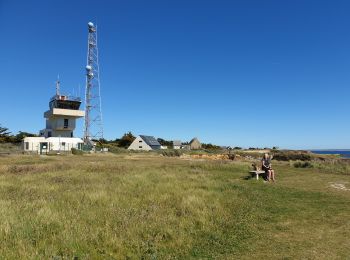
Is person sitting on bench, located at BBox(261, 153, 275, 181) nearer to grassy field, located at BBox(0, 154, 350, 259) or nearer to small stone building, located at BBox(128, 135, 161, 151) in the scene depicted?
grassy field, located at BBox(0, 154, 350, 259)

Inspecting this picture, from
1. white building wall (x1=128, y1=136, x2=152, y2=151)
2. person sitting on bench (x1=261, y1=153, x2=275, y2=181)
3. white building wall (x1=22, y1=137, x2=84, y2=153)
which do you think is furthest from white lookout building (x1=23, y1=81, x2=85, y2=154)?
person sitting on bench (x1=261, y1=153, x2=275, y2=181)

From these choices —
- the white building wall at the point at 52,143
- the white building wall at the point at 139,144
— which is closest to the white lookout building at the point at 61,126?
the white building wall at the point at 52,143

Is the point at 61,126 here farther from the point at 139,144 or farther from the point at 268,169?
the point at 268,169

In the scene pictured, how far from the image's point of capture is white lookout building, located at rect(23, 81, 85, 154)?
69.1 m

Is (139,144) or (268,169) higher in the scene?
(139,144)

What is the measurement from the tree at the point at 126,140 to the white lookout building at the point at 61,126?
3082cm

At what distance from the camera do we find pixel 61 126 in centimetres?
7094

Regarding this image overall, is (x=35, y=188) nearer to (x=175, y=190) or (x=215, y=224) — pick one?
(x=175, y=190)

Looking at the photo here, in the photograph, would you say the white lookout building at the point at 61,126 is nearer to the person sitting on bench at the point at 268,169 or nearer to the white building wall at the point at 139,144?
the white building wall at the point at 139,144

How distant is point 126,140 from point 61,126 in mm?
34542

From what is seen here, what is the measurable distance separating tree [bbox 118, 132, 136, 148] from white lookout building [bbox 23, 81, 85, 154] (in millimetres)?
30822

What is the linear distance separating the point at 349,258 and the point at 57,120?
6913cm

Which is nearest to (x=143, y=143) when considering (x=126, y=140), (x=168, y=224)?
(x=126, y=140)

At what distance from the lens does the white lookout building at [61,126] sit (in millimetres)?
69125
